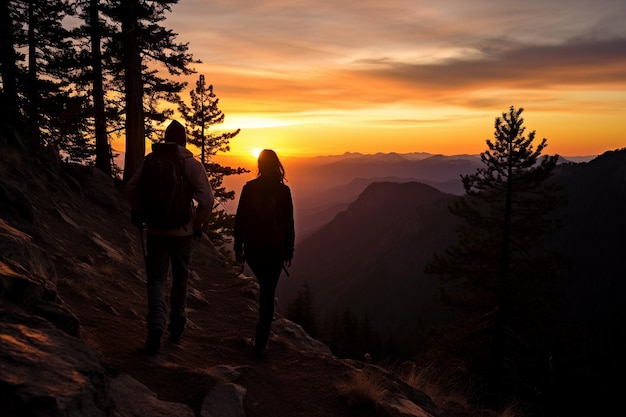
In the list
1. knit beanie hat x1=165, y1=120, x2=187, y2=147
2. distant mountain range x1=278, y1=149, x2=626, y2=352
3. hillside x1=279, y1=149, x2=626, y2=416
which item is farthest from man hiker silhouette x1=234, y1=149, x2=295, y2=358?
distant mountain range x1=278, y1=149, x2=626, y2=352

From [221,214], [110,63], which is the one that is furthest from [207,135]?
[110,63]

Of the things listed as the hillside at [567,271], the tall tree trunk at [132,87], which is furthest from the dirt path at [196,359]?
the hillside at [567,271]

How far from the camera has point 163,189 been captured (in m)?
5.12

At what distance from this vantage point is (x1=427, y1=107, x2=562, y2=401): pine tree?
18.8m

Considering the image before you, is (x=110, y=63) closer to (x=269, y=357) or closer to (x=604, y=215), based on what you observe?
(x=269, y=357)

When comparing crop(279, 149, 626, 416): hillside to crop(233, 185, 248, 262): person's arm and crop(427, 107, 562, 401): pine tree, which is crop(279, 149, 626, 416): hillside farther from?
crop(233, 185, 248, 262): person's arm

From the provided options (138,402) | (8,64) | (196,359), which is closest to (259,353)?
(196,359)

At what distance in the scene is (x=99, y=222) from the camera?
539 inches

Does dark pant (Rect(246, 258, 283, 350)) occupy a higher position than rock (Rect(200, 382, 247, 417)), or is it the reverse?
dark pant (Rect(246, 258, 283, 350))

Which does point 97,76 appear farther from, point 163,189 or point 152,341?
point 152,341

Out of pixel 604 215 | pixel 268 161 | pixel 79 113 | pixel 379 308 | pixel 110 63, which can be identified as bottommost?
pixel 379 308

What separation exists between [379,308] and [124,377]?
166760mm

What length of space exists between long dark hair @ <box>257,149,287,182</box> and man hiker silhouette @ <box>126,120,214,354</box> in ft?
2.72

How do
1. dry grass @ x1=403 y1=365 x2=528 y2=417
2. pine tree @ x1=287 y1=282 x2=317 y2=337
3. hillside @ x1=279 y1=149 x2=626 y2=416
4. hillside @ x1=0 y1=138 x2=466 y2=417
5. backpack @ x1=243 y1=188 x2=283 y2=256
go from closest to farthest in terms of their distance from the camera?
hillside @ x1=0 y1=138 x2=466 y2=417 < backpack @ x1=243 y1=188 x2=283 y2=256 < dry grass @ x1=403 y1=365 x2=528 y2=417 < pine tree @ x1=287 y1=282 x2=317 y2=337 < hillside @ x1=279 y1=149 x2=626 y2=416
